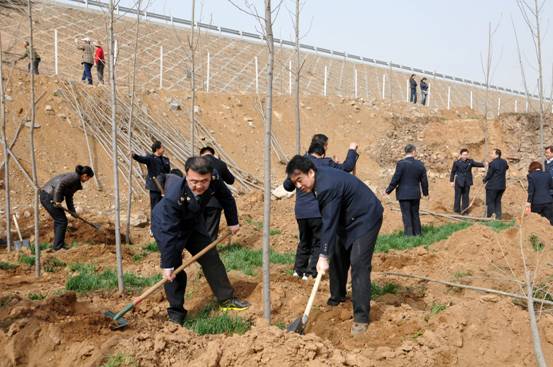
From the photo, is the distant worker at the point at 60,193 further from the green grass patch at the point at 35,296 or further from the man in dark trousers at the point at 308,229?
the man in dark trousers at the point at 308,229

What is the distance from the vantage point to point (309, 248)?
604 centimetres

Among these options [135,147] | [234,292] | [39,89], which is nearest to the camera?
[234,292]

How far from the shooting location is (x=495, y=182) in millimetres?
10688

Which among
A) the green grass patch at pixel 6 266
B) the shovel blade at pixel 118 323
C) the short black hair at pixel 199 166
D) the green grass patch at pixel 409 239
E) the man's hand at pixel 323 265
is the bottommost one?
the green grass patch at pixel 6 266

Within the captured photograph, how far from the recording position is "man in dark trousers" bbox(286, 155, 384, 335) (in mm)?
4043

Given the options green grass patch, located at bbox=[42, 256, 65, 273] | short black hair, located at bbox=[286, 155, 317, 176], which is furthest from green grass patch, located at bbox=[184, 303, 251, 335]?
green grass patch, located at bbox=[42, 256, 65, 273]

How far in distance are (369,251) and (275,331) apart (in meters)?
1.23

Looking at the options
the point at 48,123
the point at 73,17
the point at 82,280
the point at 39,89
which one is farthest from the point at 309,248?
the point at 73,17

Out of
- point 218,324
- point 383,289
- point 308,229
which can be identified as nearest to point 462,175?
point 308,229

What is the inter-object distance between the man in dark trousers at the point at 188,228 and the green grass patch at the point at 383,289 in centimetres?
142

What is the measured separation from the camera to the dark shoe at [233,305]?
4.83 metres

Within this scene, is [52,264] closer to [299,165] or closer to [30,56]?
[30,56]

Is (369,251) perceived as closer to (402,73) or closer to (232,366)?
(232,366)

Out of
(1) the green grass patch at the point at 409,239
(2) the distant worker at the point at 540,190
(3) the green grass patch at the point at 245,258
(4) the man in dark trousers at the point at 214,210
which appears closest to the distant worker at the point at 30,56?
(4) the man in dark trousers at the point at 214,210
